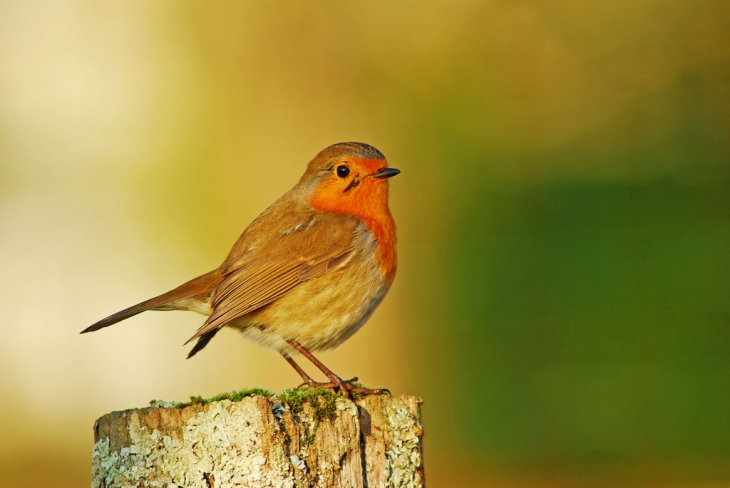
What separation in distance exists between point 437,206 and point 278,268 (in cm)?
450

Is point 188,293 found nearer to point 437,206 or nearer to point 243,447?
point 243,447

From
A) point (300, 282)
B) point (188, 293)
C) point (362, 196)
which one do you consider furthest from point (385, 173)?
point (188, 293)

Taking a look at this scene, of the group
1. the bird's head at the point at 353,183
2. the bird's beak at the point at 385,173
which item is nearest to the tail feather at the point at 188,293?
the bird's head at the point at 353,183

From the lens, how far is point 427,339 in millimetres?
7887

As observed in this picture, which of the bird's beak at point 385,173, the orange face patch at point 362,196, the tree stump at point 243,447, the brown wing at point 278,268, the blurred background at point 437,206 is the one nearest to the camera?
the tree stump at point 243,447

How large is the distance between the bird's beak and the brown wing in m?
0.30

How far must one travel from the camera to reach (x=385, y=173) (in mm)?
4215

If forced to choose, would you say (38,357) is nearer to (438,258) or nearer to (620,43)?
(438,258)

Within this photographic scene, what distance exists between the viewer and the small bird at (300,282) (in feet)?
12.8

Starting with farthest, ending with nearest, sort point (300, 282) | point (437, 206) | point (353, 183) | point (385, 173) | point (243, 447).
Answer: point (437, 206)
point (353, 183)
point (385, 173)
point (300, 282)
point (243, 447)

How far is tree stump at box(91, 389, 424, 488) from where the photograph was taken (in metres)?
2.35

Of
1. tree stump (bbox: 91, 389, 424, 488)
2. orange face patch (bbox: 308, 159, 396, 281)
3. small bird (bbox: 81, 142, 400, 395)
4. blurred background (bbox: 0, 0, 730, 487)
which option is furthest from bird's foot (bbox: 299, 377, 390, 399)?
blurred background (bbox: 0, 0, 730, 487)

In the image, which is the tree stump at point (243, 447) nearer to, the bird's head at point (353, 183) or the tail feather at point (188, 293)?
the tail feather at point (188, 293)

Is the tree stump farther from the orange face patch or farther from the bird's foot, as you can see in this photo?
the orange face patch
